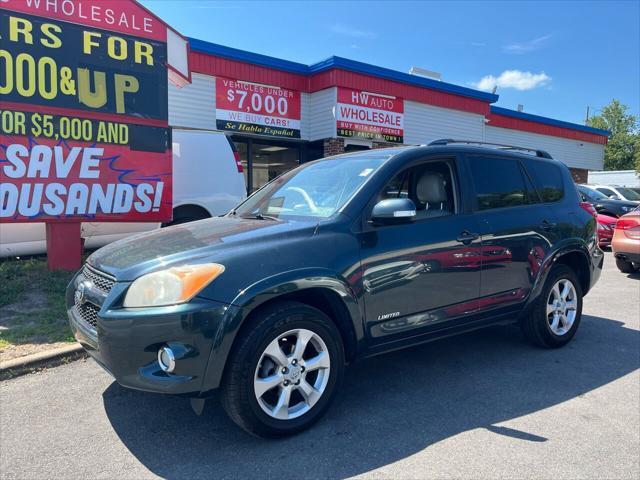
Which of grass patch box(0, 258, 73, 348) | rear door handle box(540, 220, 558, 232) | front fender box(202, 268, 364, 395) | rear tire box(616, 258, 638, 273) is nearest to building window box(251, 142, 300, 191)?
grass patch box(0, 258, 73, 348)

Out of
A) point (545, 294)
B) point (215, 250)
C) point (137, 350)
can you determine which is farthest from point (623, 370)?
point (137, 350)

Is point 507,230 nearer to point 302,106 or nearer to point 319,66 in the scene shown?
point 319,66

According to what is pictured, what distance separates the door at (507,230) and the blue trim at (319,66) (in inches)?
365

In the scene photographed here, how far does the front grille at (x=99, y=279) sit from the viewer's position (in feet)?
9.80

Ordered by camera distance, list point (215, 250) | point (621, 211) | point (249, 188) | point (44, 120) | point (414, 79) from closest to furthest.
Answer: point (215, 250), point (44, 120), point (621, 211), point (249, 188), point (414, 79)

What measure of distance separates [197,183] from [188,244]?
4.59 meters

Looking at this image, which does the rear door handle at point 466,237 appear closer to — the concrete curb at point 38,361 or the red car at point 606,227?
the concrete curb at point 38,361

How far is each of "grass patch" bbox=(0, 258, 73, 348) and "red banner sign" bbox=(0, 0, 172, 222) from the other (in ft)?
2.34

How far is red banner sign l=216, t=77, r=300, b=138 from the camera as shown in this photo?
494 inches

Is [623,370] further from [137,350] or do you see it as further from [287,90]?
[287,90]

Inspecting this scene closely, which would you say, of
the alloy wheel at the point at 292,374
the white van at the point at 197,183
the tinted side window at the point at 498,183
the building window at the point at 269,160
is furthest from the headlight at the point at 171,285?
the building window at the point at 269,160

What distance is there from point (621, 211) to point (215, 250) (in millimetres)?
12281

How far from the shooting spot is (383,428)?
10.4 ft

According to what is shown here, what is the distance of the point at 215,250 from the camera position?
296 centimetres
